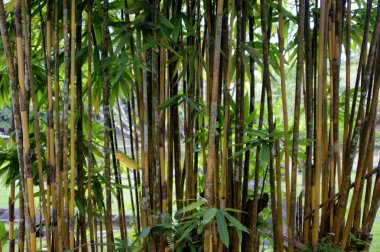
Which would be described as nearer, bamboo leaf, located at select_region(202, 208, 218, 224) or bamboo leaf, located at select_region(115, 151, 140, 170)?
bamboo leaf, located at select_region(202, 208, 218, 224)

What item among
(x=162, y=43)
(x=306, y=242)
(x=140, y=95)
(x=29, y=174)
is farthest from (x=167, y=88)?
(x=306, y=242)

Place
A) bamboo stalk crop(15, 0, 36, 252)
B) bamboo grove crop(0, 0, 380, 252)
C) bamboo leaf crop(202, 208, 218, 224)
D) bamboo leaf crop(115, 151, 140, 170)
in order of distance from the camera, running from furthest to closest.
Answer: bamboo leaf crop(115, 151, 140, 170), bamboo grove crop(0, 0, 380, 252), bamboo stalk crop(15, 0, 36, 252), bamboo leaf crop(202, 208, 218, 224)

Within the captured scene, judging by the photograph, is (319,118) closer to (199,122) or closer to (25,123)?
(199,122)

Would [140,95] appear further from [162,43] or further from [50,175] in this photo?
[50,175]

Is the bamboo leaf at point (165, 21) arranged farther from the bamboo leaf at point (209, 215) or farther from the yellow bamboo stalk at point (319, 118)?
the bamboo leaf at point (209, 215)

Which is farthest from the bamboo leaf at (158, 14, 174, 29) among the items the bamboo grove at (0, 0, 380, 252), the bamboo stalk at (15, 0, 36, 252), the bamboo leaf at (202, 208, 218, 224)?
the bamboo leaf at (202, 208, 218, 224)

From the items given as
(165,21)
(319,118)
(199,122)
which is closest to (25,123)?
(165,21)

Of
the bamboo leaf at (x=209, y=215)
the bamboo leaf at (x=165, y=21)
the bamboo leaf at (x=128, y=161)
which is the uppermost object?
the bamboo leaf at (x=165, y=21)

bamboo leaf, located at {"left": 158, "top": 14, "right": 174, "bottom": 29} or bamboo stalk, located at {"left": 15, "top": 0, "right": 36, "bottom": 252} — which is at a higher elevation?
bamboo leaf, located at {"left": 158, "top": 14, "right": 174, "bottom": 29}

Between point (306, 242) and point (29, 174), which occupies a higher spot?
point (29, 174)

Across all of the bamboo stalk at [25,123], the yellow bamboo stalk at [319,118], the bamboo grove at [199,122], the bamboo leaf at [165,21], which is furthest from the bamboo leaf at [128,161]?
the yellow bamboo stalk at [319,118]

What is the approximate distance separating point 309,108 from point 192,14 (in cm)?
50

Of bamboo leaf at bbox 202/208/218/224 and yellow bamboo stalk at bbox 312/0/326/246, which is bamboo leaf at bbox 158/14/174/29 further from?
bamboo leaf at bbox 202/208/218/224

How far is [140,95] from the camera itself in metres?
1.49
